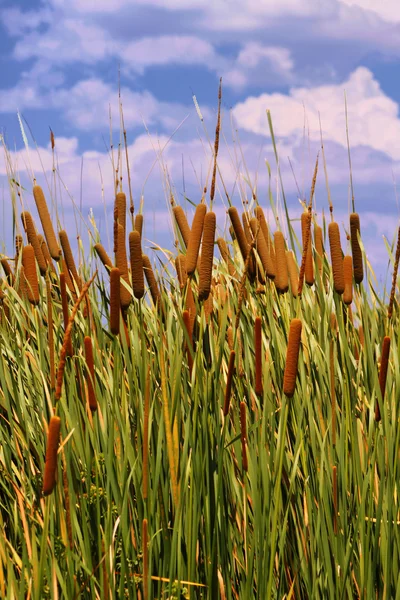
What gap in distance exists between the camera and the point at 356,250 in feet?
9.62

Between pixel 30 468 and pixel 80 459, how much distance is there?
27 cm

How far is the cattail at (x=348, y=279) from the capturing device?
292 cm

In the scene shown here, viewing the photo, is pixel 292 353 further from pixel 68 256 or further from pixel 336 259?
pixel 68 256

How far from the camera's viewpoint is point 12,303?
12.5 ft

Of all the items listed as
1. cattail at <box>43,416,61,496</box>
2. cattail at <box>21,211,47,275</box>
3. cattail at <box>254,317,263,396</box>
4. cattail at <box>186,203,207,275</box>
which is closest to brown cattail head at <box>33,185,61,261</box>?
cattail at <box>21,211,47,275</box>

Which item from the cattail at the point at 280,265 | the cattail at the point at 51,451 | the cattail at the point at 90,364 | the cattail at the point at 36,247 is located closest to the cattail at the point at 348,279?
the cattail at the point at 280,265

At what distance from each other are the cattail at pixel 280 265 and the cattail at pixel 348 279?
0.90ft

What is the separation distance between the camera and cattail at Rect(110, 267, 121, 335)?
6.77 feet

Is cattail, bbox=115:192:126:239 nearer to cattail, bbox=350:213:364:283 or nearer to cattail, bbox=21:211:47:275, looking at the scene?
cattail, bbox=21:211:47:275

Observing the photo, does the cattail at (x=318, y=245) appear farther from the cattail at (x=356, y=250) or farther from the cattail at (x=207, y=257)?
the cattail at (x=207, y=257)

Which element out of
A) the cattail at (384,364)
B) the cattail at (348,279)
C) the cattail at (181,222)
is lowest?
the cattail at (384,364)

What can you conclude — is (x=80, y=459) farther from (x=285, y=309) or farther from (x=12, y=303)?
(x=12, y=303)

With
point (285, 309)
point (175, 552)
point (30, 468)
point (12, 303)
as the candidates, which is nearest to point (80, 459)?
point (30, 468)

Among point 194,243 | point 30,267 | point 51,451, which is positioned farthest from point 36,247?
point 51,451
